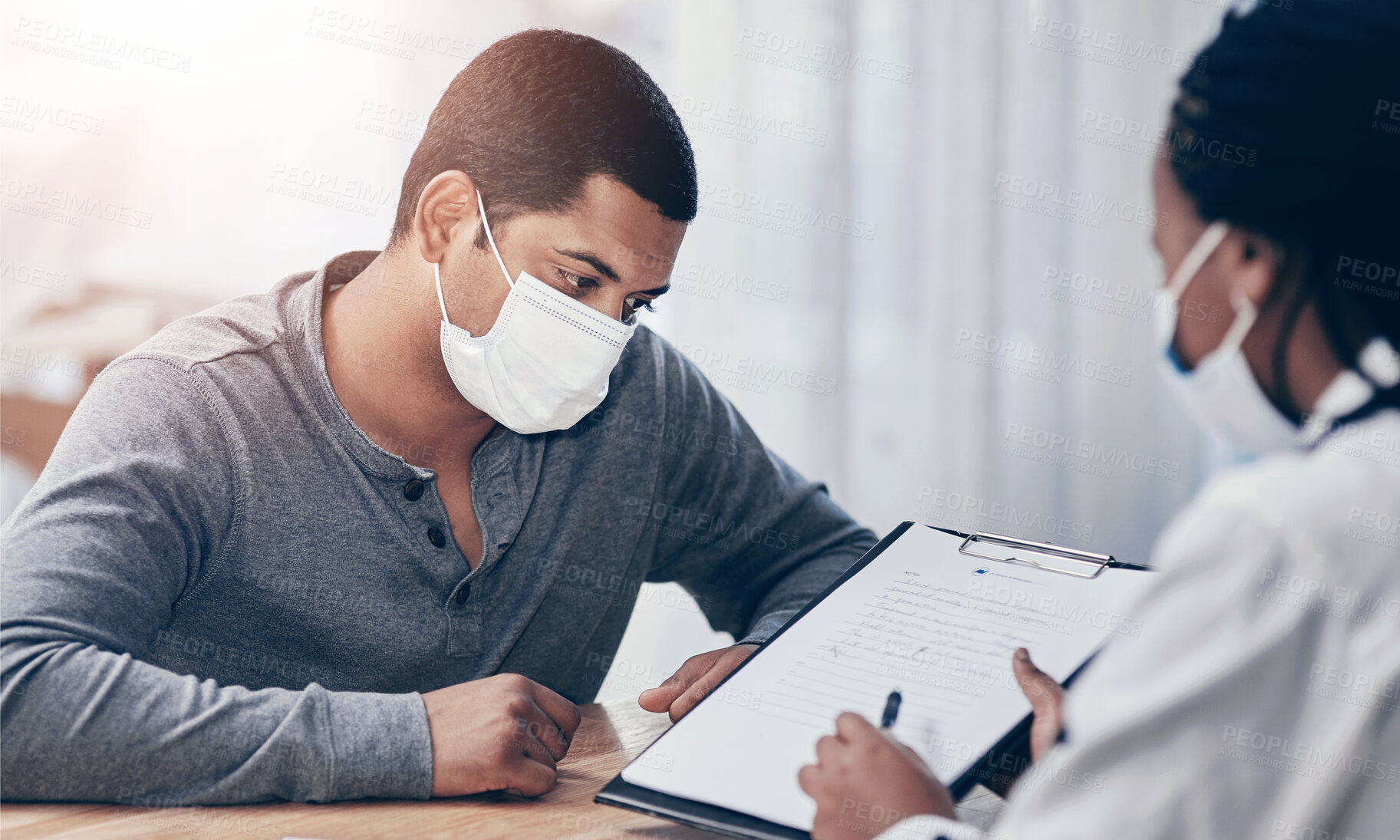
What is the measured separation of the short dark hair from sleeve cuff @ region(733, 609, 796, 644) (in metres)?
0.50

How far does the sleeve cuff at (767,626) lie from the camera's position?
109 centimetres

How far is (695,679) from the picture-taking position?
104 cm

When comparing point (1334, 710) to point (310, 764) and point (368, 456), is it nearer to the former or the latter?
point (310, 764)

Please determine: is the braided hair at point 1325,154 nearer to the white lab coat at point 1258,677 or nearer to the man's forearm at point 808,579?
the white lab coat at point 1258,677

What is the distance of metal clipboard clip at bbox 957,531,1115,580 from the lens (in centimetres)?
91

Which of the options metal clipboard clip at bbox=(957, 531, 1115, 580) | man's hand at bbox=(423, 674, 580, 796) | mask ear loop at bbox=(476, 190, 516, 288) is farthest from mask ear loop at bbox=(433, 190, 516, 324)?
metal clipboard clip at bbox=(957, 531, 1115, 580)

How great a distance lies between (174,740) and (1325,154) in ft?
2.81

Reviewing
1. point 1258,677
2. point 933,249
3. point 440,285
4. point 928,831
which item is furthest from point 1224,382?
point 933,249

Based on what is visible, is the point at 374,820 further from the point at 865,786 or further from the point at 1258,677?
the point at 1258,677

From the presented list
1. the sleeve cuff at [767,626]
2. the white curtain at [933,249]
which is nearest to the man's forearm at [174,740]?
the sleeve cuff at [767,626]

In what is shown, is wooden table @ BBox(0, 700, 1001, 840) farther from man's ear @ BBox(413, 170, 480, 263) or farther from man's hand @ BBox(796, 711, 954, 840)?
man's ear @ BBox(413, 170, 480, 263)

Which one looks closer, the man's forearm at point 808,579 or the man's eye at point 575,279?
the man's eye at point 575,279

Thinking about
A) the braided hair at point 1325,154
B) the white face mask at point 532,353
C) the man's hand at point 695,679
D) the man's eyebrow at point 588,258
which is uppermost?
the braided hair at point 1325,154

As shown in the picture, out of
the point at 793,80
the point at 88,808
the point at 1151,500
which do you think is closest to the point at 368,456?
the point at 88,808
